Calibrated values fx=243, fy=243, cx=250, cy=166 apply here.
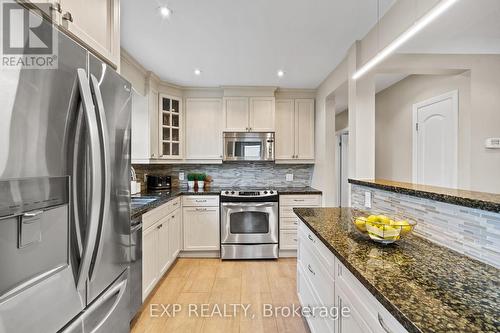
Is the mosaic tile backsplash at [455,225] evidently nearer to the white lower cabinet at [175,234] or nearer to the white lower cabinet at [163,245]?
the white lower cabinet at [163,245]

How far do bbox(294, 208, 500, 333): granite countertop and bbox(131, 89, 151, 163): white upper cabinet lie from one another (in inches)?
104

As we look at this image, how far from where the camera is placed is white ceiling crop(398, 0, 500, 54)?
172 centimetres

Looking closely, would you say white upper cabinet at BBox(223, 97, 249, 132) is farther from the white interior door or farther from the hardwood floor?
the white interior door

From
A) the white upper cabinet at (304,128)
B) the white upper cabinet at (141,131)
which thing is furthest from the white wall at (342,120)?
the white upper cabinet at (141,131)

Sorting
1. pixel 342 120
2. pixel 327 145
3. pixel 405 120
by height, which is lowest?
pixel 327 145

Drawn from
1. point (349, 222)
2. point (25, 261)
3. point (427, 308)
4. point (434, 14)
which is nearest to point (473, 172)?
point (349, 222)

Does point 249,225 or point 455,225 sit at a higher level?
point 455,225

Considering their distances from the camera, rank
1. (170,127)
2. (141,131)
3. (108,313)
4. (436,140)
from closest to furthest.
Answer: (108,313) < (436,140) < (141,131) < (170,127)

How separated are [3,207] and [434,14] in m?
1.69

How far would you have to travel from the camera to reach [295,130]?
385cm

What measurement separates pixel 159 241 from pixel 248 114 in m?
2.16

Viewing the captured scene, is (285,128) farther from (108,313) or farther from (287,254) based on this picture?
(108,313)

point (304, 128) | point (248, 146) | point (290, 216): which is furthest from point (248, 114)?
point (290, 216)

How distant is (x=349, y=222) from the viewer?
68.7 inches
